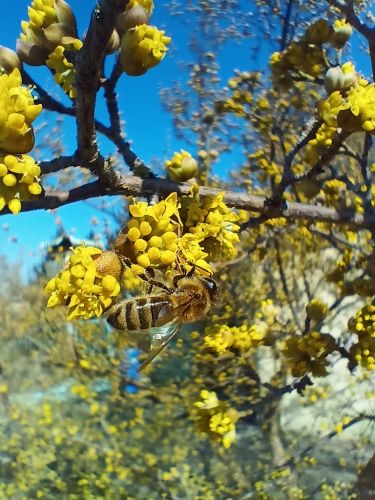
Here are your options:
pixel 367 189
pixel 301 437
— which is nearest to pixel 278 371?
pixel 301 437

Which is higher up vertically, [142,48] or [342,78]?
[142,48]

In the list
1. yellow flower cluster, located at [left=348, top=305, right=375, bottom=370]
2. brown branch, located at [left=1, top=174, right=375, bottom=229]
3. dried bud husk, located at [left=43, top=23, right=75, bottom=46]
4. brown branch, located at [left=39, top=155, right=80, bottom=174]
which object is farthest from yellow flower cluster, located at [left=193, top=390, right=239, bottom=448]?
dried bud husk, located at [left=43, top=23, right=75, bottom=46]

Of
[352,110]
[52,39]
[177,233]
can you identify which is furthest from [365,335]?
[52,39]

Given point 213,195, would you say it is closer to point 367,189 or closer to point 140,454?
point 367,189

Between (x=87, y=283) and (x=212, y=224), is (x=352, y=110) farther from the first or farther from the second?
(x=87, y=283)

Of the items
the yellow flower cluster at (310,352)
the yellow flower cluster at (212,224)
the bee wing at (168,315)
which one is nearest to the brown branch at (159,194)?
the yellow flower cluster at (212,224)

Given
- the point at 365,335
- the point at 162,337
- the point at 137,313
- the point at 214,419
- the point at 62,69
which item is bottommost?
the point at 214,419

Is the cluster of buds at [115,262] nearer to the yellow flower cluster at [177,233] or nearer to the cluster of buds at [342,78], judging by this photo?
the yellow flower cluster at [177,233]
